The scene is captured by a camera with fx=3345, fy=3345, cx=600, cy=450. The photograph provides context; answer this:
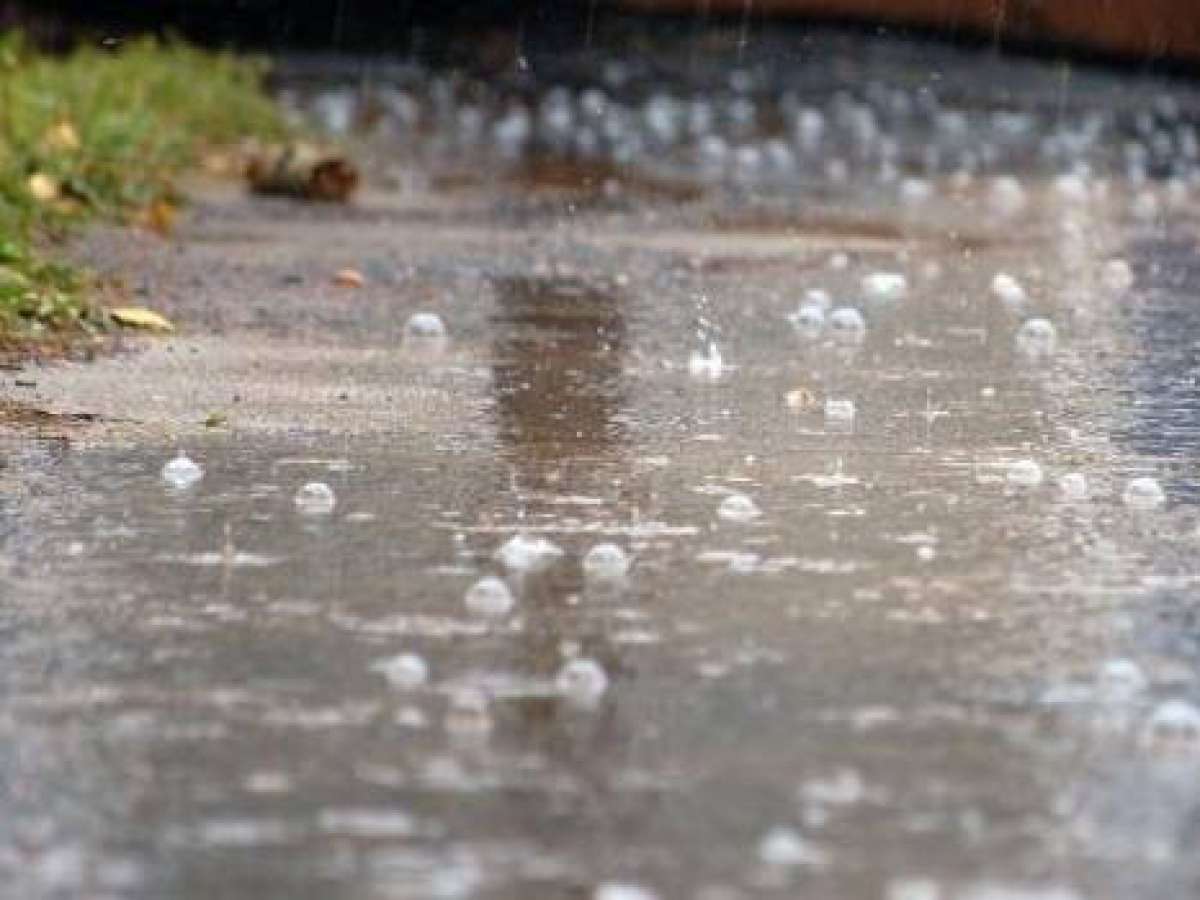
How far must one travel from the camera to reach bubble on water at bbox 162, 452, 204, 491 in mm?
6746

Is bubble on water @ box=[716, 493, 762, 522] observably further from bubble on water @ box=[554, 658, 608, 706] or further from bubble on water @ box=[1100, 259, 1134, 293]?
bubble on water @ box=[1100, 259, 1134, 293]

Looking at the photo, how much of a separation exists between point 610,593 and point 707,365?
3.34 metres

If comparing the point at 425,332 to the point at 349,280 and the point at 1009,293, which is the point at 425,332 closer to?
the point at 349,280

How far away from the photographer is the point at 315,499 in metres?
6.52

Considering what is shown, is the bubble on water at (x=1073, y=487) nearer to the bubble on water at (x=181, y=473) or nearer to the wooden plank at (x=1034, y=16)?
the bubble on water at (x=181, y=473)

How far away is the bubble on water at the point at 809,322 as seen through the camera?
983 cm

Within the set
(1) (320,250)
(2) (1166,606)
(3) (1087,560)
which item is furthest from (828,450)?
(1) (320,250)

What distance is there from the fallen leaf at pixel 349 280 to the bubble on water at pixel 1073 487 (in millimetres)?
4406

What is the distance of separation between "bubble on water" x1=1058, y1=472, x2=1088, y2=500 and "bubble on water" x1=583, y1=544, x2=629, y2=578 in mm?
1252

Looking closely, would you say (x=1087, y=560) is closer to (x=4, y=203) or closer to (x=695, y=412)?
(x=695, y=412)

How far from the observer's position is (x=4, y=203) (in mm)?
10820

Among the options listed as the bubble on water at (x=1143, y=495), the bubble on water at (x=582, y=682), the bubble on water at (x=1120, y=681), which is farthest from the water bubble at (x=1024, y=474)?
the bubble on water at (x=582, y=682)

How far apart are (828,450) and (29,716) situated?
3053 mm

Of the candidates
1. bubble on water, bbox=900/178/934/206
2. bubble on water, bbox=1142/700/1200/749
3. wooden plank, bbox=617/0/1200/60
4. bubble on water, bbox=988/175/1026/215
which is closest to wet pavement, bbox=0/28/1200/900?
bubble on water, bbox=1142/700/1200/749
